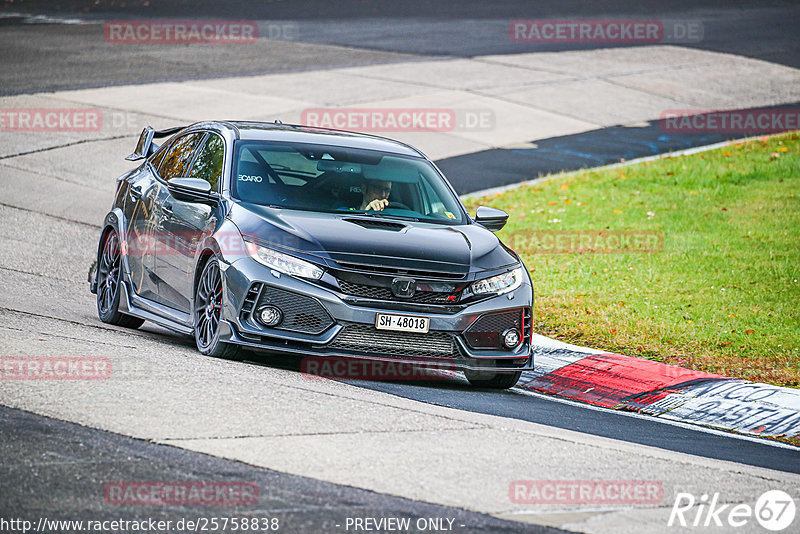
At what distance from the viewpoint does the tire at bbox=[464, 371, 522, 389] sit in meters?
9.35

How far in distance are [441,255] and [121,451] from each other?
3.35 m

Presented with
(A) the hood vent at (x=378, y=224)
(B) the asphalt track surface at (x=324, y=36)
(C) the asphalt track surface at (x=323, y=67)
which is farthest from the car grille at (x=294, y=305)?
(B) the asphalt track surface at (x=324, y=36)

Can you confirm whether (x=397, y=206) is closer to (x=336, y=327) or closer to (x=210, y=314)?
(x=336, y=327)

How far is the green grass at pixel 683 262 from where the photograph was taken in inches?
428

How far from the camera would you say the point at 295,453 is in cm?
633

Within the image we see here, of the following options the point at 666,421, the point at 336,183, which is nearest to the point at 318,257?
the point at 336,183

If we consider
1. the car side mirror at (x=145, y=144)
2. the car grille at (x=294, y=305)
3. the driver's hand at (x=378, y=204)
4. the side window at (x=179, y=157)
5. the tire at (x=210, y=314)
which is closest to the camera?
the car grille at (x=294, y=305)

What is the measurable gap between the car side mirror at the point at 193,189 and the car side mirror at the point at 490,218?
2.13m

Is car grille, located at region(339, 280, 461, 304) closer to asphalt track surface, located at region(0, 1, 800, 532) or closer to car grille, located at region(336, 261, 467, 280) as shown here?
car grille, located at region(336, 261, 467, 280)

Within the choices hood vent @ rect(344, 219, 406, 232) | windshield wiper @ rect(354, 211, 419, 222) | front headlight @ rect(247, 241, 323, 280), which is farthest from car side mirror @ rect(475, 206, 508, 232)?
front headlight @ rect(247, 241, 323, 280)

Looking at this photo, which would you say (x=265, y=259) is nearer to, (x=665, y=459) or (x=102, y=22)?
(x=665, y=459)

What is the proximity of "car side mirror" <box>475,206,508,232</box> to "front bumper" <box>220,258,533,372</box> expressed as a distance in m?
1.26

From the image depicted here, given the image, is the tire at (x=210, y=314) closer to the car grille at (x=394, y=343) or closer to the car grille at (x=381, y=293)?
the car grille at (x=394, y=343)

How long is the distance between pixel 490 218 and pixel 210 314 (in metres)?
2.40
